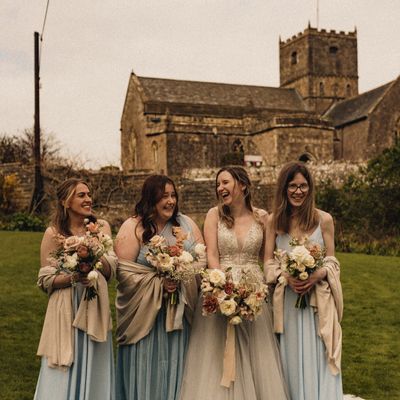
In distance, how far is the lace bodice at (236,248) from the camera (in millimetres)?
5320

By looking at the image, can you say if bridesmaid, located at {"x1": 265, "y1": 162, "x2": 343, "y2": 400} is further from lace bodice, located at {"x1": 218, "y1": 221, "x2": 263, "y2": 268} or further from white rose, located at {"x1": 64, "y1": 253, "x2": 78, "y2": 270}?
white rose, located at {"x1": 64, "y1": 253, "x2": 78, "y2": 270}

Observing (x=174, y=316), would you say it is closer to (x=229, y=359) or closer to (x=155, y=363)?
(x=155, y=363)

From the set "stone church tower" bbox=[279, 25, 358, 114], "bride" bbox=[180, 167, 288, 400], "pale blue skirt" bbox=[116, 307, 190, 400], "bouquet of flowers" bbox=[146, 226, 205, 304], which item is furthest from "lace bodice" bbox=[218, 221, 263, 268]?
"stone church tower" bbox=[279, 25, 358, 114]

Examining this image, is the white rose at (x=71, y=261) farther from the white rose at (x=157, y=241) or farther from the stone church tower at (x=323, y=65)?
the stone church tower at (x=323, y=65)

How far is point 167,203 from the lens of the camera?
5.23 meters

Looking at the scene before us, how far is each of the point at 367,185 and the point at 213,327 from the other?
1648cm

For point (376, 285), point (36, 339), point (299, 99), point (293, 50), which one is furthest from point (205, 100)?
point (36, 339)

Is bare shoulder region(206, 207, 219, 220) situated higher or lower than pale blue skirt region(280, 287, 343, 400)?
higher

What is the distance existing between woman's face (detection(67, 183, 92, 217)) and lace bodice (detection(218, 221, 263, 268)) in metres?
1.18

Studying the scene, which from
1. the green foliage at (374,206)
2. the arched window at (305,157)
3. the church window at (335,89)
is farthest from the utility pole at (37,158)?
the church window at (335,89)

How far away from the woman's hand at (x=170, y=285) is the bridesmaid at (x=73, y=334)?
476 millimetres

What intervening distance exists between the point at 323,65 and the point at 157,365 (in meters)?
49.2

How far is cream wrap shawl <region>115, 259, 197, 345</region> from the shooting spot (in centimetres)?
509

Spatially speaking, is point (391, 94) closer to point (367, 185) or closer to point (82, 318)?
point (367, 185)
